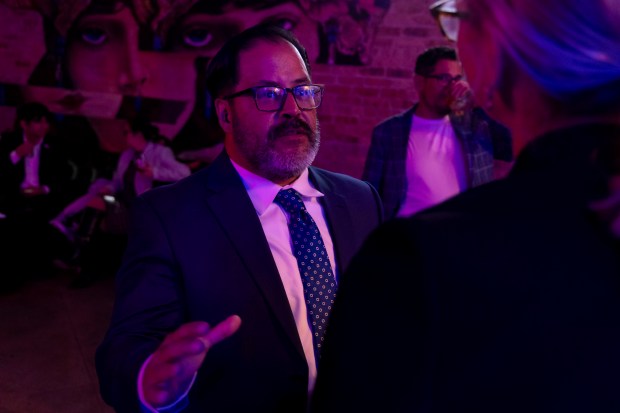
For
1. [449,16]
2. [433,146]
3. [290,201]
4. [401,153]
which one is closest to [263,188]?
[290,201]

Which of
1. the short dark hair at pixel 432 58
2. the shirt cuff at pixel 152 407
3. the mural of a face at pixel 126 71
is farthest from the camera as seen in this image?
the mural of a face at pixel 126 71

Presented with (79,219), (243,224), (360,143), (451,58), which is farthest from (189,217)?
(79,219)

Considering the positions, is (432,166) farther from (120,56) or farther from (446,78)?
(120,56)

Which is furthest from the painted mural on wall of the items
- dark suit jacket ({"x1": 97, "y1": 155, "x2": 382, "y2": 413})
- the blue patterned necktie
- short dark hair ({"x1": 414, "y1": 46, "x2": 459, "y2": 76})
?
dark suit jacket ({"x1": 97, "y1": 155, "x2": 382, "y2": 413})

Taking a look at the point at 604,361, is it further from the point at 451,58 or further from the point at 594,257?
the point at 451,58

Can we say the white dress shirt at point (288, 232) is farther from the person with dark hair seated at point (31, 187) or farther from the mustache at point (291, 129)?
the person with dark hair seated at point (31, 187)

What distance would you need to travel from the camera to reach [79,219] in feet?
17.5

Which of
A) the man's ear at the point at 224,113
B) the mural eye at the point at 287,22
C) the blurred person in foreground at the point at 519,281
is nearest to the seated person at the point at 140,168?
the mural eye at the point at 287,22

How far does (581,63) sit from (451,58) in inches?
124

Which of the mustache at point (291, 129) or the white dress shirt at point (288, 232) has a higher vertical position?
the mustache at point (291, 129)

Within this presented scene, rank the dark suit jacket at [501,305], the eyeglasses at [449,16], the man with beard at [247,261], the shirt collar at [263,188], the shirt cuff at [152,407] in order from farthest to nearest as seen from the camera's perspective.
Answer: the shirt collar at [263,188], the man with beard at [247,261], the shirt cuff at [152,407], the eyeglasses at [449,16], the dark suit jacket at [501,305]

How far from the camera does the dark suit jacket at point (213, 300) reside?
50.8 inches

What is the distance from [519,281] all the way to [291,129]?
3.62 feet

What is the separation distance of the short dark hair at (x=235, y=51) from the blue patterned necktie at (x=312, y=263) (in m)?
0.39
